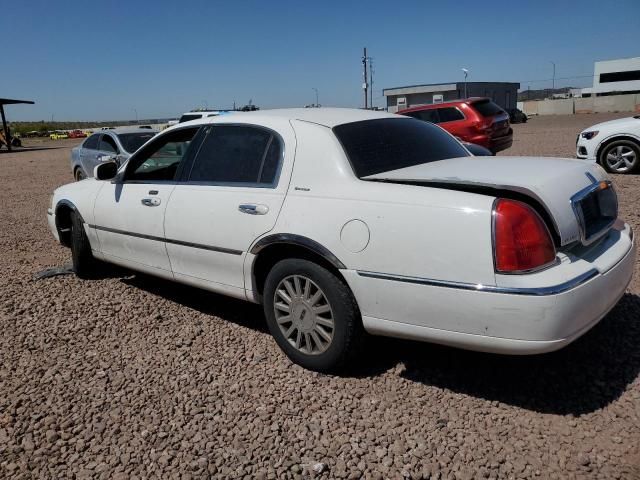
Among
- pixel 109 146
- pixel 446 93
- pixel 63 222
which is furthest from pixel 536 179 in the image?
pixel 446 93

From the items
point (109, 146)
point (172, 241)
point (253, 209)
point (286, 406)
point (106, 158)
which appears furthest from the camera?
point (109, 146)

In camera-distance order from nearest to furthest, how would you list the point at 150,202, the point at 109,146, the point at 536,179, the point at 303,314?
the point at 536,179 < the point at 303,314 < the point at 150,202 < the point at 109,146

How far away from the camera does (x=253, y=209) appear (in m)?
3.42

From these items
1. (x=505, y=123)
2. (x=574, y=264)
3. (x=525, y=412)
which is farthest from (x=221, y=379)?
(x=505, y=123)

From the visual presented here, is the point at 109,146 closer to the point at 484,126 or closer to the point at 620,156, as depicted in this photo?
the point at 484,126

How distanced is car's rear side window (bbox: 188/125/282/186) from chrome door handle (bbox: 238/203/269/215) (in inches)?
6.5

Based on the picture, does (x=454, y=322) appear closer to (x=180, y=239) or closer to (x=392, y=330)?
(x=392, y=330)

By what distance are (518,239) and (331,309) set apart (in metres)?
1.12

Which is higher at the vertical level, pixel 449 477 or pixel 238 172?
pixel 238 172

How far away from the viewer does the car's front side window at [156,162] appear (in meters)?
4.38

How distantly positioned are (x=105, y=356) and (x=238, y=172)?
1579 mm

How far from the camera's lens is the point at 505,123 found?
41.9ft

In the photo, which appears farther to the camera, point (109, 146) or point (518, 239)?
point (109, 146)

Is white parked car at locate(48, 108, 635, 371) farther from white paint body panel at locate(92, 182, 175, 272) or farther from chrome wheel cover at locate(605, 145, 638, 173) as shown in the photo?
chrome wheel cover at locate(605, 145, 638, 173)
